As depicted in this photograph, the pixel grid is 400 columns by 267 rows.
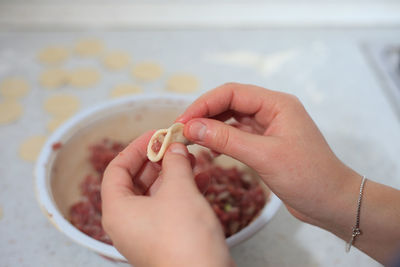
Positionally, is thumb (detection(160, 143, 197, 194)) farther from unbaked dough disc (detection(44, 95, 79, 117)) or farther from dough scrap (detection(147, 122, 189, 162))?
unbaked dough disc (detection(44, 95, 79, 117))

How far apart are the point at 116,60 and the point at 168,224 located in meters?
0.98

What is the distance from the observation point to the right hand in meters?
0.64

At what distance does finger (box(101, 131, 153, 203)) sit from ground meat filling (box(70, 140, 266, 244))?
6.8 inches

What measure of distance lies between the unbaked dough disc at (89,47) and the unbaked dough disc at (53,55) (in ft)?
0.15

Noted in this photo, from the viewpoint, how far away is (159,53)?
139 cm

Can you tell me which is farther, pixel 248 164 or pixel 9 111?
pixel 9 111

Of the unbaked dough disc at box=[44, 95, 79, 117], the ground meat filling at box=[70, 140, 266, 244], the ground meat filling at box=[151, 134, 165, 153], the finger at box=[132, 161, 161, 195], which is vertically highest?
the ground meat filling at box=[151, 134, 165, 153]

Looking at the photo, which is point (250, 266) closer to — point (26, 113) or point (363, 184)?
point (363, 184)

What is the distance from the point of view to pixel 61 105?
3.83 feet

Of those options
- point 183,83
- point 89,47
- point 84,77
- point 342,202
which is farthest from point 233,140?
point 89,47

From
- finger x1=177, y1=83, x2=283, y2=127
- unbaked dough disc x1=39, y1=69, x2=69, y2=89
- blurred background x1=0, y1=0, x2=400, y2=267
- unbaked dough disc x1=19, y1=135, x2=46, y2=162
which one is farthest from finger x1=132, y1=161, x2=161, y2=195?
unbaked dough disc x1=39, y1=69, x2=69, y2=89

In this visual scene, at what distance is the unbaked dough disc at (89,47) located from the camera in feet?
4.51

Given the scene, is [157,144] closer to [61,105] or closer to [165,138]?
[165,138]

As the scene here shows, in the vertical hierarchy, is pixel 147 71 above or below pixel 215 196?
above
